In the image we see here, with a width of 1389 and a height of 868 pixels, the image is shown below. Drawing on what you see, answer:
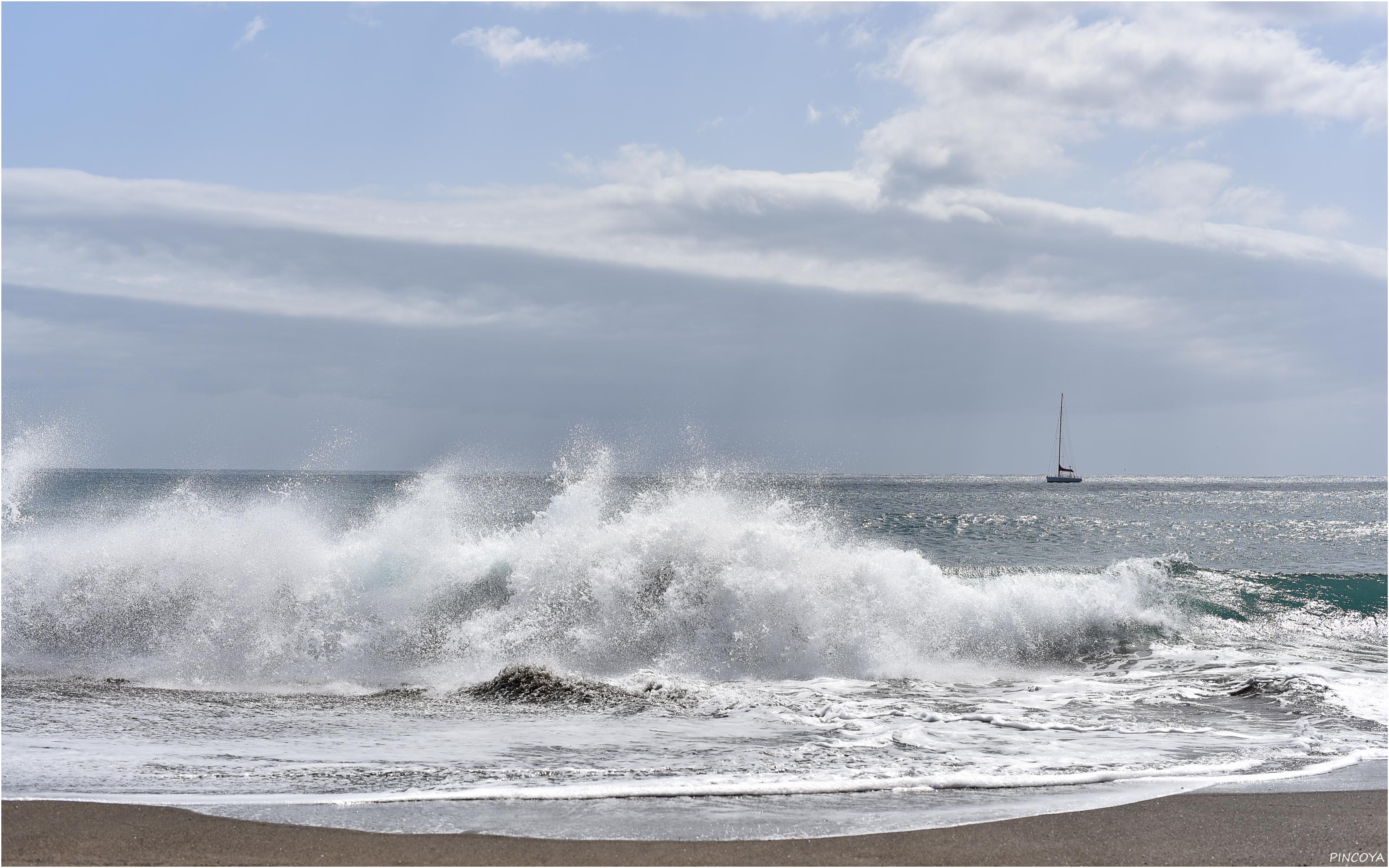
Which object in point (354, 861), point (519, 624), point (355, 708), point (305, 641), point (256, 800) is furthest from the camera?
point (519, 624)

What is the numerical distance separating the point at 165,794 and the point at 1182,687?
960 centimetres

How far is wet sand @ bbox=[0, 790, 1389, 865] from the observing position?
172 inches

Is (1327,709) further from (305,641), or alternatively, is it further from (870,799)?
(305,641)

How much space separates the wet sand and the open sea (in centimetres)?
23

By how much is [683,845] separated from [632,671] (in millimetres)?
6137

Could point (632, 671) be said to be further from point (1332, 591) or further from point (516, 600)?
point (1332, 591)

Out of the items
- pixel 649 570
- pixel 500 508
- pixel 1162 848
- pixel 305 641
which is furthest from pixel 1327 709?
pixel 500 508

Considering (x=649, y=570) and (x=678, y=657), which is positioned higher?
(x=649, y=570)

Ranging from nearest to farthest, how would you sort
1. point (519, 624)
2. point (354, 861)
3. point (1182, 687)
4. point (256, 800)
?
1. point (354, 861)
2. point (256, 800)
3. point (1182, 687)
4. point (519, 624)

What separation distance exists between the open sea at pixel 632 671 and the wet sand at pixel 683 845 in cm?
23

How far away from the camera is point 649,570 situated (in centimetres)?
1264

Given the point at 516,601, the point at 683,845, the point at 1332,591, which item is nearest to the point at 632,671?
the point at 516,601

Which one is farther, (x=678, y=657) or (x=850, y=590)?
(x=850, y=590)

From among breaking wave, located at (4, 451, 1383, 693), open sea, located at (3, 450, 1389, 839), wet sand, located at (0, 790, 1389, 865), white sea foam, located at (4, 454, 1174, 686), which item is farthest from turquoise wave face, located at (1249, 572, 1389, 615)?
wet sand, located at (0, 790, 1389, 865)
